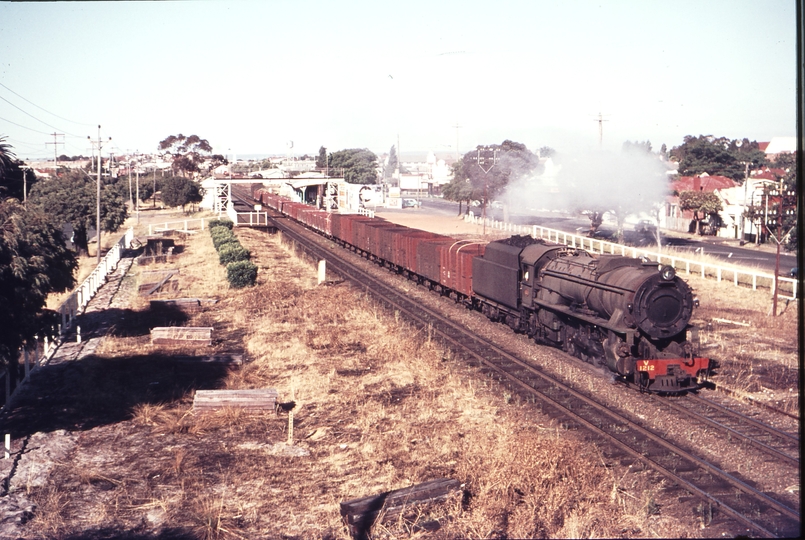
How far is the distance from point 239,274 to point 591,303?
2133 centimetres

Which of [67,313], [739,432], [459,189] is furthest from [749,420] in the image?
[459,189]

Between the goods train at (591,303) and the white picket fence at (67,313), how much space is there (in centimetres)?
1350

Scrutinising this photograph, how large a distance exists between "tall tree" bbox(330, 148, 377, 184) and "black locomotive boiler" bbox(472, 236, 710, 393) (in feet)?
410

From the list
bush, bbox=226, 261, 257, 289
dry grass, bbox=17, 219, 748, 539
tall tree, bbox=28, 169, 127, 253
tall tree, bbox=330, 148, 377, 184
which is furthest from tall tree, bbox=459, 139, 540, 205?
tall tree, bbox=330, 148, 377, 184

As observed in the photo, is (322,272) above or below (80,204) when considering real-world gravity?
below

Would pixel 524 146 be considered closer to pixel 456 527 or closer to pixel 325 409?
pixel 325 409

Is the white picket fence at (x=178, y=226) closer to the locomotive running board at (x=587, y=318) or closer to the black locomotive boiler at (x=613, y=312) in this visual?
the black locomotive boiler at (x=613, y=312)

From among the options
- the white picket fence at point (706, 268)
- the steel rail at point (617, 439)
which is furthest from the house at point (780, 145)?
the steel rail at point (617, 439)

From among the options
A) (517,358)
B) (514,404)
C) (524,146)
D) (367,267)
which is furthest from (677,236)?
(514,404)

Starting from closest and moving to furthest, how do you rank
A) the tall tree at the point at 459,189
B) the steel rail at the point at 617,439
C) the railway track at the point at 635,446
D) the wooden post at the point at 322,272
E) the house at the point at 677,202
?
the railway track at the point at 635,446
the steel rail at the point at 617,439
the wooden post at the point at 322,272
the house at the point at 677,202
the tall tree at the point at 459,189

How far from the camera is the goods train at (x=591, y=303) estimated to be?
16.8 metres

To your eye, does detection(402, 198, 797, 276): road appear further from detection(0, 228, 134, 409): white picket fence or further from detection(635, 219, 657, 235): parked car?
detection(0, 228, 134, 409): white picket fence

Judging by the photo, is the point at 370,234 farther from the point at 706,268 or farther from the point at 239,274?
the point at 706,268

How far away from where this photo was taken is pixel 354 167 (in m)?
148
